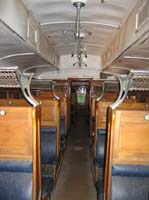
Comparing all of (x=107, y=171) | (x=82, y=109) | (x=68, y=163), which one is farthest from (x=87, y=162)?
(x=82, y=109)

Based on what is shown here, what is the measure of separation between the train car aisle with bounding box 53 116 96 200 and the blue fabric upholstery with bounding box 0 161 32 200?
→ 1150 millimetres

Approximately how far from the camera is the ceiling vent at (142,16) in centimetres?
243

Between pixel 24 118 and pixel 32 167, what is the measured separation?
1.55 ft

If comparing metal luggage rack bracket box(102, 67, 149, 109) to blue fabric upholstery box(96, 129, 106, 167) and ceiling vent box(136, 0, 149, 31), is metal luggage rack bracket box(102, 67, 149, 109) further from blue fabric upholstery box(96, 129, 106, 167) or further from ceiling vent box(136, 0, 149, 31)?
blue fabric upholstery box(96, 129, 106, 167)

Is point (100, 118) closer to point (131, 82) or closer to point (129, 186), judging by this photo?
A: point (129, 186)

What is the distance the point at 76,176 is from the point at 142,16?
9.24 feet

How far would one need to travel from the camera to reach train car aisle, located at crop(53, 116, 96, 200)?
3.50m

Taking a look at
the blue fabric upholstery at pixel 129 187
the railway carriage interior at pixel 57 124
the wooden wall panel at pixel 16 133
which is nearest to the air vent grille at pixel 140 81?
the railway carriage interior at pixel 57 124

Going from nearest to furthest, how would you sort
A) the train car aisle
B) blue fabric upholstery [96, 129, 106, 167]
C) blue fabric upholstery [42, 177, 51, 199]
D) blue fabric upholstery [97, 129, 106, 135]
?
blue fabric upholstery [42, 177, 51, 199]
the train car aisle
blue fabric upholstery [96, 129, 106, 167]
blue fabric upholstery [97, 129, 106, 135]

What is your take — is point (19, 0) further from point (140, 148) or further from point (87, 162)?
point (87, 162)

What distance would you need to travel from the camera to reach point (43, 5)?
324 centimetres

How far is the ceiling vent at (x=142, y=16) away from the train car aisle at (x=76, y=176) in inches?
93.5

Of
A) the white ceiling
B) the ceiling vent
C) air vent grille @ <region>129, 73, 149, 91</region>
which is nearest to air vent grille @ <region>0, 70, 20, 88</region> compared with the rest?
Result: air vent grille @ <region>129, 73, 149, 91</region>

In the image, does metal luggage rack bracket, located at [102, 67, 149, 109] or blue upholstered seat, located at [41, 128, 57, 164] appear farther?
blue upholstered seat, located at [41, 128, 57, 164]
